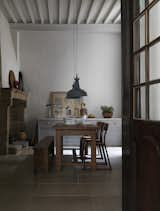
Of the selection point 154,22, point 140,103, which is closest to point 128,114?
point 140,103

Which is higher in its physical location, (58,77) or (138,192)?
(58,77)

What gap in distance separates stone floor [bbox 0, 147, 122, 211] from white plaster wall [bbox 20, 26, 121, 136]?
427cm

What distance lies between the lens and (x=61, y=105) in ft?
33.0

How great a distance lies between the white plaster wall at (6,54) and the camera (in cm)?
793

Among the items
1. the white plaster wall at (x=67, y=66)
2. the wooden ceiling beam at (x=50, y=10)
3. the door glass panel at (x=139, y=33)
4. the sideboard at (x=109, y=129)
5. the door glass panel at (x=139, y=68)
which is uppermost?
the wooden ceiling beam at (x=50, y=10)

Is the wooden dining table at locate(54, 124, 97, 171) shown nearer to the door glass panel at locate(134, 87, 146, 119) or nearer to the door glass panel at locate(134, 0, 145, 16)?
the door glass panel at locate(134, 87, 146, 119)

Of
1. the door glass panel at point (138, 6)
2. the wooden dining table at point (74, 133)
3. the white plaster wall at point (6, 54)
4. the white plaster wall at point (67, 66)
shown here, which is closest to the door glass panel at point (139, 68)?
the door glass panel at point (138, 6)

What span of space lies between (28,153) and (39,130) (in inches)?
61.9

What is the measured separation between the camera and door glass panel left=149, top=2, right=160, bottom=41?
1.74 meters

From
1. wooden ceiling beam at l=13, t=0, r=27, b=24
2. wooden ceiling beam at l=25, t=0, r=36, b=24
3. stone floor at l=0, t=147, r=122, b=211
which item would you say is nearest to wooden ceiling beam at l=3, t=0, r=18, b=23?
wooden ceiling beam at l=13, t=0, r=27, b=24

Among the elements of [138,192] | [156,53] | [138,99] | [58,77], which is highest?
[58,77]

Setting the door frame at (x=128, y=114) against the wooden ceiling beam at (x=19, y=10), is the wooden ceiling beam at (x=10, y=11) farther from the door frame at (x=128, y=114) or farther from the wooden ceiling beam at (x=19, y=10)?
the door frame at (x=128, y=114)

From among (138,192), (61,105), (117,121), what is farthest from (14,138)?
(138,192)

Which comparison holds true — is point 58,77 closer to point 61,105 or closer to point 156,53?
Result: point 61,105
